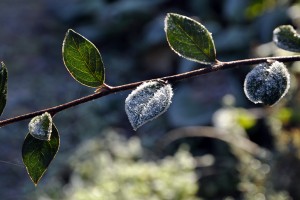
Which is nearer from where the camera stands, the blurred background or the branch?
the branch

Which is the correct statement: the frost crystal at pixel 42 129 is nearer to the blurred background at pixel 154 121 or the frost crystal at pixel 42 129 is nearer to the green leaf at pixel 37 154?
the green leaf at pixel 37 154

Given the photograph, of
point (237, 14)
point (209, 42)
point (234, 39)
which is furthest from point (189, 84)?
point (209, 42)

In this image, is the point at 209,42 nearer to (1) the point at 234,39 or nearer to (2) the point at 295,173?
(2) the point at 295,173

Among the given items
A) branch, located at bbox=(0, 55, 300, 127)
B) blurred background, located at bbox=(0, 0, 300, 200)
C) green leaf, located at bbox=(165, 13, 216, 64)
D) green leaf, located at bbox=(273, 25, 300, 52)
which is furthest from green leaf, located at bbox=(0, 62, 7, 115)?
blurred background, located at bbox=(0, 0, 300, 200)

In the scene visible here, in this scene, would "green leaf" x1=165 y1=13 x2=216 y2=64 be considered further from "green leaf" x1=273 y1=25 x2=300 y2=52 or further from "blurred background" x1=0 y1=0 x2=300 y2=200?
"blurred background" x1=0 y1=0 x2=300 y2=200

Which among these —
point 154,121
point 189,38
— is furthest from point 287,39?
→ point 154,121

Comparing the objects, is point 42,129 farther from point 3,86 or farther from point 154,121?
point 154,121

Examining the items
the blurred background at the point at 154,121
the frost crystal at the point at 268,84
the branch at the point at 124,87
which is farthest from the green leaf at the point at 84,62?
the blurred background at the point at 154,121
